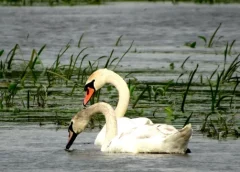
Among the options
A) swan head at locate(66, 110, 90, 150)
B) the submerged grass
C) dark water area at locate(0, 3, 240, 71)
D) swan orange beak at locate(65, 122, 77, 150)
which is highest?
swan head at locate(66, 110, 90, 150)

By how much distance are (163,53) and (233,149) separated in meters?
9.73

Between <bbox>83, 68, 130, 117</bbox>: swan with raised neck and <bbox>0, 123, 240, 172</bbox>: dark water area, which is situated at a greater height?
<bbox>83, 68, 130, 117</bbox>: swan with raised neck

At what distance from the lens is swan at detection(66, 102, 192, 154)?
32.8ft

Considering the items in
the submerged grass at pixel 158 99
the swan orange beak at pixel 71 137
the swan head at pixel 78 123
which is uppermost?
the swan head at pixel 78 123

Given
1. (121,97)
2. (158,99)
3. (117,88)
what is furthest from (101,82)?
(158,99)

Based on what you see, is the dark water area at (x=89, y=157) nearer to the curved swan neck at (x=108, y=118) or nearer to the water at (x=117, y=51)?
the water at (x=117, y=51)

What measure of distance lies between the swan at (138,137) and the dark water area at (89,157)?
9cm

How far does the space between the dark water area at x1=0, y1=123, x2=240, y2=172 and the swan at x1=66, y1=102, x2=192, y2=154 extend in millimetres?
90

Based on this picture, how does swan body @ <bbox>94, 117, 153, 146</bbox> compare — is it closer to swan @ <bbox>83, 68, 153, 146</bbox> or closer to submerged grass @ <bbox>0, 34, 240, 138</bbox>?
swan @ <bbox>83, 68, 153, 146</bbox>

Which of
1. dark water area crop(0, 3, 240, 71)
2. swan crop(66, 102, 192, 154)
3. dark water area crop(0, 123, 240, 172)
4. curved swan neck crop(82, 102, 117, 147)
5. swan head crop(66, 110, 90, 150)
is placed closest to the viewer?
dark water area crop(0, 123, 240, 172)

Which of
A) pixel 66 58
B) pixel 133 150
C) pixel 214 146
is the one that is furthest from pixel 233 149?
pixel 66 58

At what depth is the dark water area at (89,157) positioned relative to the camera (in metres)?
9.41

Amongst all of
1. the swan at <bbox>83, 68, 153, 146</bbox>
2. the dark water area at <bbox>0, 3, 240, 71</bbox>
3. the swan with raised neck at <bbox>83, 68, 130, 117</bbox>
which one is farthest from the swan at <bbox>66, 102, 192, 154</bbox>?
the dark water area at <bbox>0, 3, 240, 71</bbox>

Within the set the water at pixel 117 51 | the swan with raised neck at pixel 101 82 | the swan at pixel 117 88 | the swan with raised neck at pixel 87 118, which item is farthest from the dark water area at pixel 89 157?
the swan with raised neck at pixel 101 82
